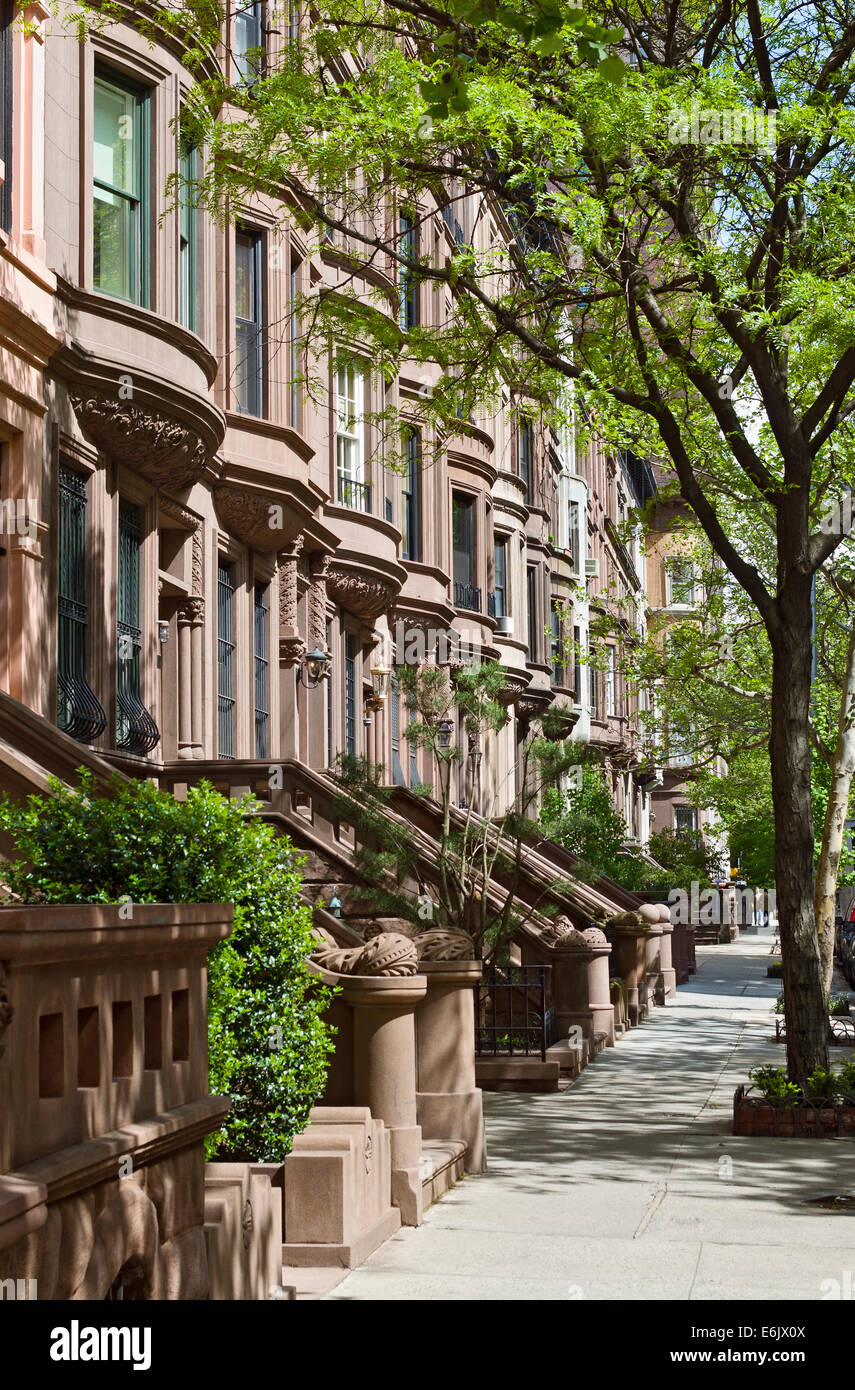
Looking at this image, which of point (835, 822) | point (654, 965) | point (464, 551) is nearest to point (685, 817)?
point (464, 551)

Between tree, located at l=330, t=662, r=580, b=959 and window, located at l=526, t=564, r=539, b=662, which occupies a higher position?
window, located at l=526, t=564, r=539, b=662

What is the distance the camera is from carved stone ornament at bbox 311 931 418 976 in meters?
9.77

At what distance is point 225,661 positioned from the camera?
62.9 feet

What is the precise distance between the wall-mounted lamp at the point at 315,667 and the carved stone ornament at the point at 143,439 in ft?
16.3

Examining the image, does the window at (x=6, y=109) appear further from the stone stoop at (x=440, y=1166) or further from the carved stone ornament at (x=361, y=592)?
the carved stone ornament at (x=361, y=592)

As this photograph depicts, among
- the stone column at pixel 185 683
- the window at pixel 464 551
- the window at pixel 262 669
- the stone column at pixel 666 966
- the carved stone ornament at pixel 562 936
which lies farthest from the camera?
the window at pixel 464 551

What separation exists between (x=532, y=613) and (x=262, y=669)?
1854 cm

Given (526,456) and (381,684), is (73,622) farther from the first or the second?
(526,456)

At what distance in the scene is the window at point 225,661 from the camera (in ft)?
61.7

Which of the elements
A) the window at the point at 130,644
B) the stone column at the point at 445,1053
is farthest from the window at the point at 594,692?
the stone column at the point at 445,1053

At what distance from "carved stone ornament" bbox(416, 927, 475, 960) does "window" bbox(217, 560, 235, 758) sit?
7.39m

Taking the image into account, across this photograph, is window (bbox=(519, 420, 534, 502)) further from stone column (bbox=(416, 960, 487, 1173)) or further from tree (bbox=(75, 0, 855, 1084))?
stone column (bbox=(416, 960, 487, 1173))

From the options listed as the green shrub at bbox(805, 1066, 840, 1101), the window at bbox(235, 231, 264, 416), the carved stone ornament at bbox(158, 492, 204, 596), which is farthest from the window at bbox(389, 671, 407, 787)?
the green shrub at bbox(805, 1066, 840, 1101)
